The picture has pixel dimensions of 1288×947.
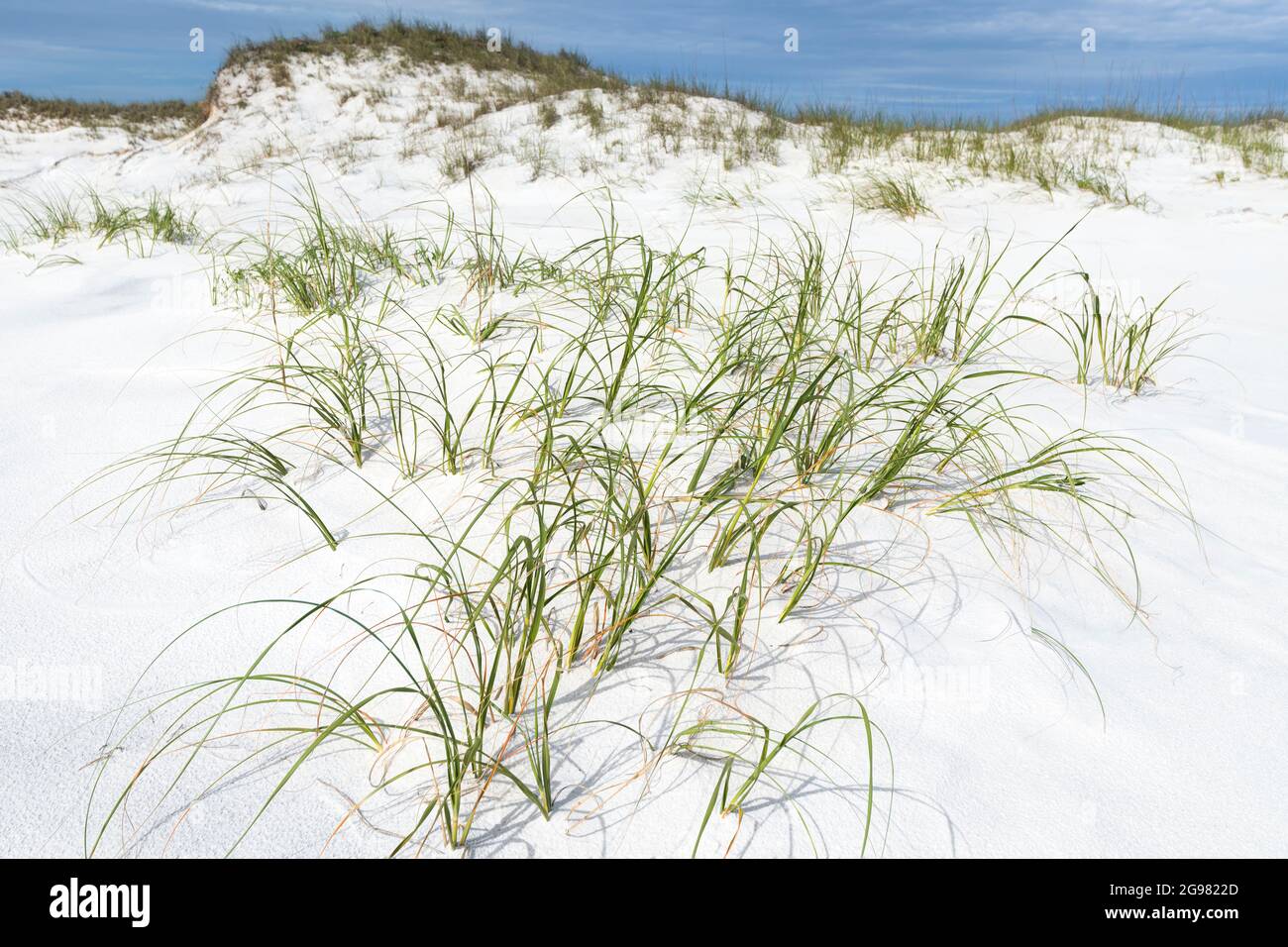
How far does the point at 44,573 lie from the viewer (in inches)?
70.3

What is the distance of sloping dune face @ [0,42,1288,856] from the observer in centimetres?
121

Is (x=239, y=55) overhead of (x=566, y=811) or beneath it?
overhead

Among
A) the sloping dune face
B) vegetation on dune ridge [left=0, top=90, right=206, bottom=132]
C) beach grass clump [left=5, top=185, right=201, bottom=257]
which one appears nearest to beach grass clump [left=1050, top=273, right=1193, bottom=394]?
the sloping dune face

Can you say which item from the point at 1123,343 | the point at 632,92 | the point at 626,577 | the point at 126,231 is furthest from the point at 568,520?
the point at 632,92

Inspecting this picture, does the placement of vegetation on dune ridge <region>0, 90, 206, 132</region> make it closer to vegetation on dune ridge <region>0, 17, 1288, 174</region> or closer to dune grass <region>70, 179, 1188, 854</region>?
vegetation on dune ridge <region>0, 17, 1288, 174</region>

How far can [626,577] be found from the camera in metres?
1.50

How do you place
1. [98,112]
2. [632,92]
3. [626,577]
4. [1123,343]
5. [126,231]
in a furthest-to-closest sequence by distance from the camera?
[98,112] < [632,92] < [126,231] < [1123,343] < [626,577]

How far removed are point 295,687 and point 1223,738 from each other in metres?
1.74

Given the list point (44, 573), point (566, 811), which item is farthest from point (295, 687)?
point (44, 573)

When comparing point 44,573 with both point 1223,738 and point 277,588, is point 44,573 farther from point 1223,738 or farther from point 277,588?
point 1223,738

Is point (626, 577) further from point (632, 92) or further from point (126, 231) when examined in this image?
point (632, 92)

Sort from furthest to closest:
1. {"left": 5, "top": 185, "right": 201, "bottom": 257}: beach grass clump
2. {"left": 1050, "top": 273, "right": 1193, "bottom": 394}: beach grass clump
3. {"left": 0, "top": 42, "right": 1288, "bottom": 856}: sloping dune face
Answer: {"left": 5, "top": 185, "right": 201, "bottom": 257}: beach grass clump, {"left": 1050, "top": 273, "right": 1193, "bottom": 394}: beach grass clump, {"left": 0, "top": 42, "right": 1288, "bottom": 856}: sloping dune face

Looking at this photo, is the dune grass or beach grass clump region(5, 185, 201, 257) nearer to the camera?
the dune grass

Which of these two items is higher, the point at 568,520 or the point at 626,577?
the point at 568,520
